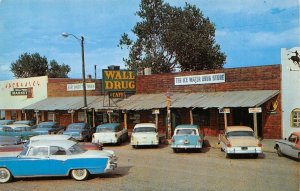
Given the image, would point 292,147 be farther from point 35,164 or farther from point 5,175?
point 5,175

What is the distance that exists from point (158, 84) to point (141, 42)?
23.2 m

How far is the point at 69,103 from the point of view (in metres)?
37.5

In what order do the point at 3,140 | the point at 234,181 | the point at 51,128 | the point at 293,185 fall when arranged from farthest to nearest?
the point at 51,128 < the point at 3,140 < the point at 234,181 < the point at 293,185

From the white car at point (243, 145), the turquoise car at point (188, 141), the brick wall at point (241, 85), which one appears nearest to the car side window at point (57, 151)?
the white car at point (243, 145)

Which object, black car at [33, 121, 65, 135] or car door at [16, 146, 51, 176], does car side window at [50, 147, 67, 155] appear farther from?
black car at [33, 121, 65, 135]

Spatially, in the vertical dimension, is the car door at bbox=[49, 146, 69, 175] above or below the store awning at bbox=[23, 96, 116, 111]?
below

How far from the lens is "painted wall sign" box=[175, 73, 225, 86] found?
2822cm

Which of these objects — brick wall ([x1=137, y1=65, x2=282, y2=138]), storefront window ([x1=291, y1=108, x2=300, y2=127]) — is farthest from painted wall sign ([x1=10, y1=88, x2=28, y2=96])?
storefront window ([x1=291, y1=108, x2=300, y2=127])

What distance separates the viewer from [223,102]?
24938 millimetres

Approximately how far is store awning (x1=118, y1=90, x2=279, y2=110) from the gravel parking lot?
5813 millimetres

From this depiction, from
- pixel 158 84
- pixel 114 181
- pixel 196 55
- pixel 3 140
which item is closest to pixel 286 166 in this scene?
pixel 114 181

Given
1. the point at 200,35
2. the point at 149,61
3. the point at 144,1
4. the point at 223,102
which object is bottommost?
the point at 223,102

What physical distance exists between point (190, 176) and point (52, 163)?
15.9 ft

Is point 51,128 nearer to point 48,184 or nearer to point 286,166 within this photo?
point 48,184
